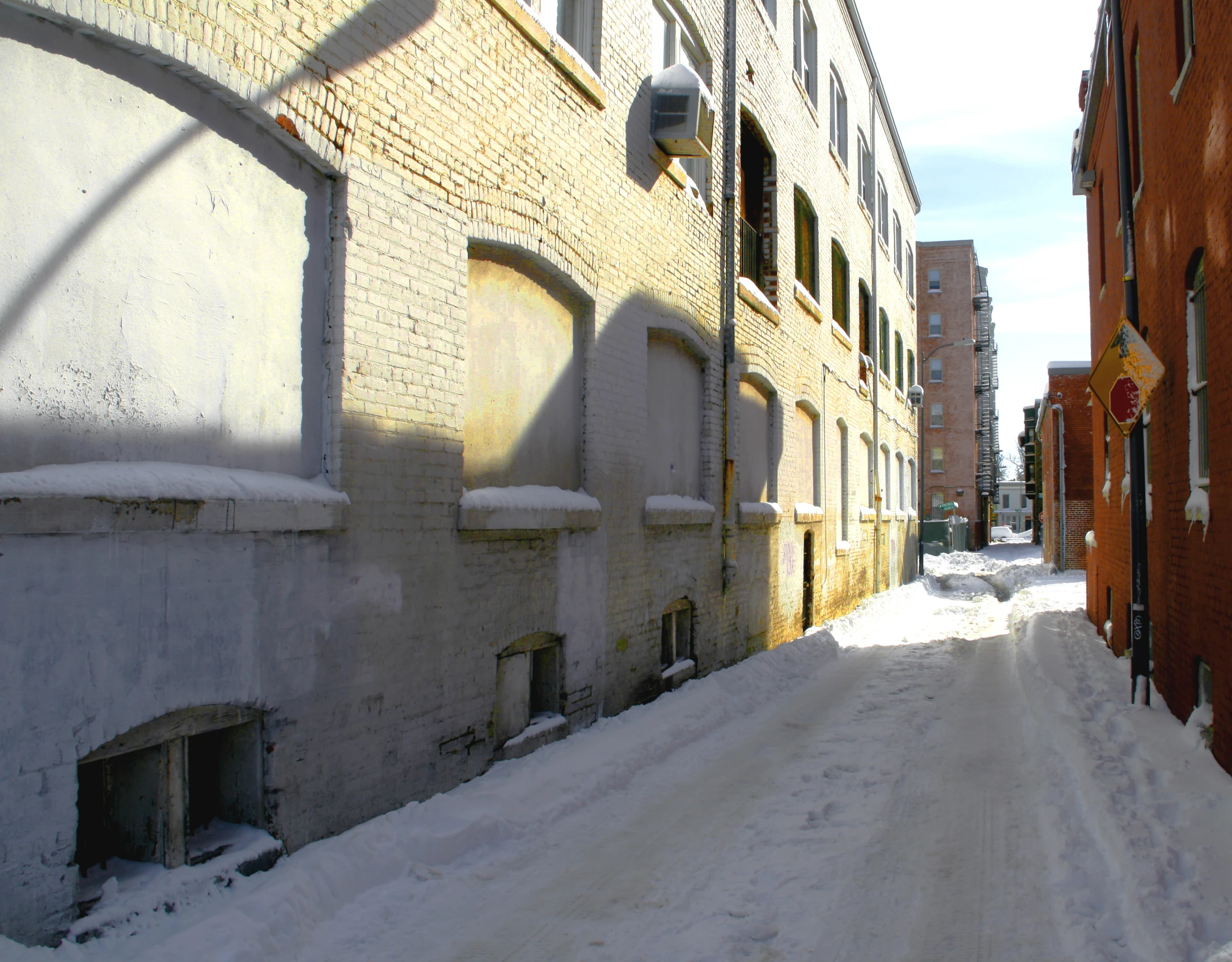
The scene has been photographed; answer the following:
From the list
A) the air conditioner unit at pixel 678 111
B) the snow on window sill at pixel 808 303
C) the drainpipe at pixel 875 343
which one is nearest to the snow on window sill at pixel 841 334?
the snow on window sill at pixel 808 303

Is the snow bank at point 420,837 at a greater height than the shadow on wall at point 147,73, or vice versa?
the shadow on wall at point 147,73

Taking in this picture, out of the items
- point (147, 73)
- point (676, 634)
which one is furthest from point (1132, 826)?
point (147, 73)

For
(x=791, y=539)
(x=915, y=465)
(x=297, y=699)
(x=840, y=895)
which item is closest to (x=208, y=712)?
(x=297, y=699)

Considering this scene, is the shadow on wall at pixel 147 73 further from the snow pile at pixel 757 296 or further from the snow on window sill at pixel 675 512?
the snow pile at pixel 757 296

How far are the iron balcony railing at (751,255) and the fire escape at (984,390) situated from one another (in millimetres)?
41836

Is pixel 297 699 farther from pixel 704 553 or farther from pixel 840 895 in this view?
pixel 704 553

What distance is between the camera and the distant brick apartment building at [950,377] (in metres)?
49.8

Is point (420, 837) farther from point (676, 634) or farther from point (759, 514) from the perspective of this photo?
point (759, 514)

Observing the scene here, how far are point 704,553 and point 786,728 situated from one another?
2.57 meters

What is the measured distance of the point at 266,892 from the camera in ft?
13.6

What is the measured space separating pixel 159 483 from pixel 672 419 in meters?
6.41

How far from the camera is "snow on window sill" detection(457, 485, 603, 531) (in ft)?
19.8

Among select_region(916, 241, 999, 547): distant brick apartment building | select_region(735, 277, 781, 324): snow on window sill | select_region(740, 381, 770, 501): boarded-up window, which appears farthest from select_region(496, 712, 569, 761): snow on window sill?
select_region(916, 241, 999, 547): distant brick apartment building

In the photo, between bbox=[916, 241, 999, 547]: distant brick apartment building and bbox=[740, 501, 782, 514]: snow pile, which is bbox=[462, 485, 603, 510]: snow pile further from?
bbox=[916, 241, 999, 547]: distant brick apartment building
